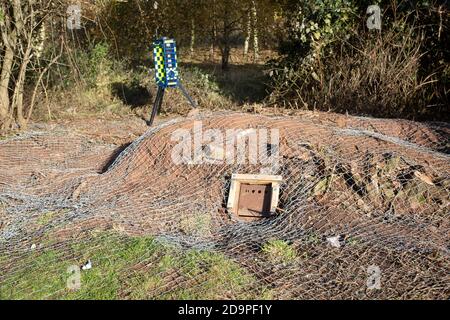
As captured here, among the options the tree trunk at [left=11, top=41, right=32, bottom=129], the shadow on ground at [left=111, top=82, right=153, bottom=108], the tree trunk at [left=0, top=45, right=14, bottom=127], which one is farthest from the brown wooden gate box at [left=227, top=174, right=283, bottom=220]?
the shadow on ground at [left=111, top=82, right=153, bottom=108]

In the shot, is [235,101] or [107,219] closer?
[107,219]

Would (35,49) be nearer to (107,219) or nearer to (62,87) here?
(62,87)

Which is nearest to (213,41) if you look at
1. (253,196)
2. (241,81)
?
(241,81)

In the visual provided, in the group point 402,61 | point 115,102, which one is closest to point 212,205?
point 402,61

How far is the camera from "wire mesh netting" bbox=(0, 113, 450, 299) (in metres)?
3.92

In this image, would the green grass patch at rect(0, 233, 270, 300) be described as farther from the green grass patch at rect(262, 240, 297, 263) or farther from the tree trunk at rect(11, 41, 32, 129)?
the tree trunk at rect(11, 41, 32, 129)

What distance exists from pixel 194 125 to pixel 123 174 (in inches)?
41.1

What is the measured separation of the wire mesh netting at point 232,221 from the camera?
3.92m

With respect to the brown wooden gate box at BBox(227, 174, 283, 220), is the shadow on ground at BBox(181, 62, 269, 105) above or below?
above

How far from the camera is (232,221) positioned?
16.7 feet

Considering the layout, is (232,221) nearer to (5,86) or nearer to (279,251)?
(279,251)

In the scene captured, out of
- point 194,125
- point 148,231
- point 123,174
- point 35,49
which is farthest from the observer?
point 35,49

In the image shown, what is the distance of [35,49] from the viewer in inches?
328

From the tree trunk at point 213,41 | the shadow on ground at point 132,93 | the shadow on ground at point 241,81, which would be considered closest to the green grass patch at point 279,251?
the shadow on ground at point 241,81
